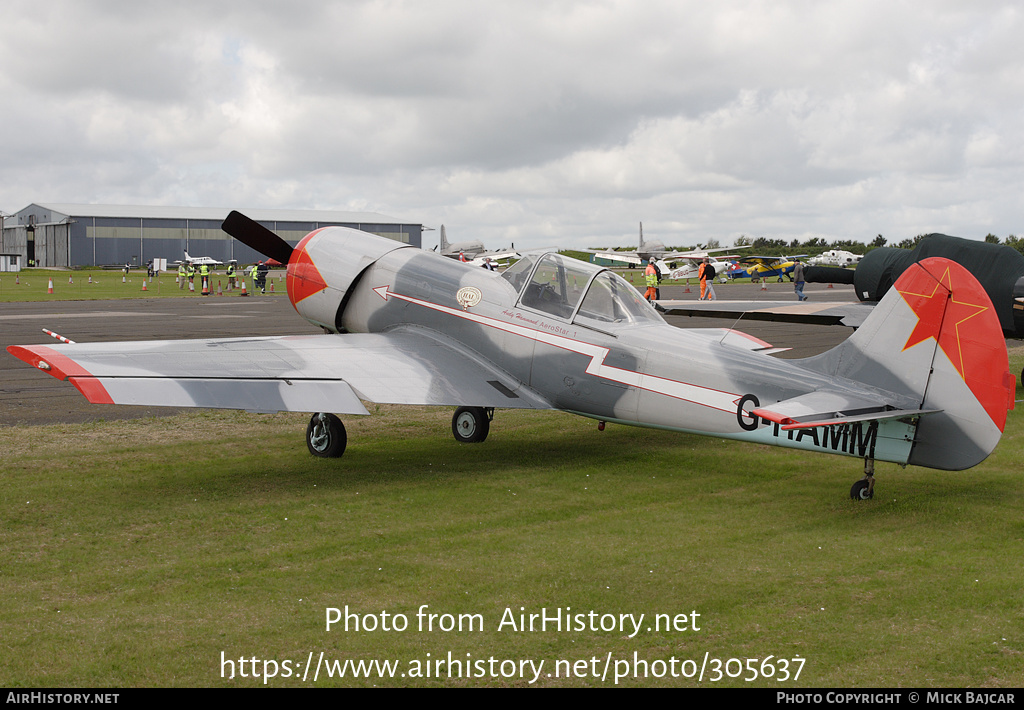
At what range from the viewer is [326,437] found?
9453 mm

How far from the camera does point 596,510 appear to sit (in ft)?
24.3

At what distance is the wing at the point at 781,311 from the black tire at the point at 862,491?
14.5ft

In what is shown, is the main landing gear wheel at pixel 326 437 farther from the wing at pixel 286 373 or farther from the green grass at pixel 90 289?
the green grass at pixel 90 289

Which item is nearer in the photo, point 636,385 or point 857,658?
point 857,658

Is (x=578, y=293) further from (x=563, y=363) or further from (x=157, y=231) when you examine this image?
(x=157, y=231)

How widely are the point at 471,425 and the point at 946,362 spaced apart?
534 centimetres

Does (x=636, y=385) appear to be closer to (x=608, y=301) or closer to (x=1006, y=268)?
(x=608, y=301)

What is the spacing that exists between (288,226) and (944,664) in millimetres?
101567

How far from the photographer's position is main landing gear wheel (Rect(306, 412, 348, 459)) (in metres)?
9.41

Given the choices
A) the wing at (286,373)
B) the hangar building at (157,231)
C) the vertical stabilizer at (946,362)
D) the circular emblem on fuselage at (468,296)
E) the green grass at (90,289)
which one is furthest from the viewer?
the hangar building at (157,231)

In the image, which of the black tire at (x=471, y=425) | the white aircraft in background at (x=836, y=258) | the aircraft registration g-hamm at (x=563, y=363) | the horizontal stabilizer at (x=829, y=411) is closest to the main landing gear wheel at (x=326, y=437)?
the aircraft registration g-hamm at (x=563, y=363)

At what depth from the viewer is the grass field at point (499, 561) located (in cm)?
448
